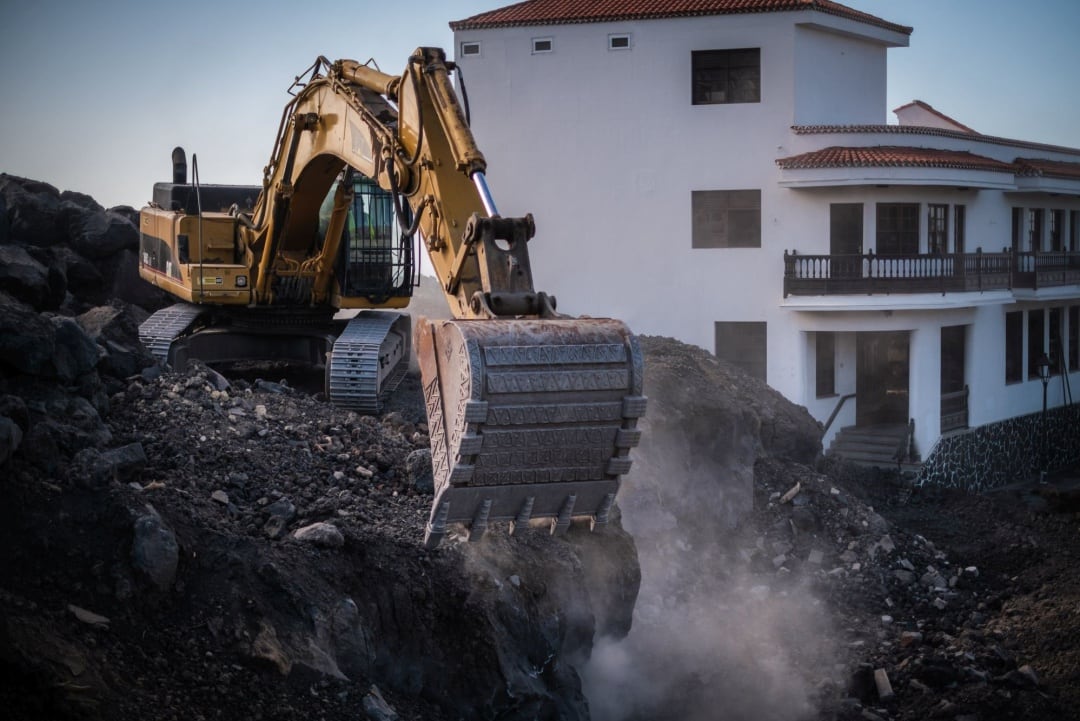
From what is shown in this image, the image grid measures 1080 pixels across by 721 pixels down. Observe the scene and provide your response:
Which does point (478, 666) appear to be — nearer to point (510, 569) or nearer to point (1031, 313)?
point (510, 569)

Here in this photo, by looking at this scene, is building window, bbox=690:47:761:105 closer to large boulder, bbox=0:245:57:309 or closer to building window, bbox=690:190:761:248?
building window, bbox=690:190:761:248

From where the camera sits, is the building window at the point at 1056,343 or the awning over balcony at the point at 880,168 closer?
the awning over balcony at the point at 880,168

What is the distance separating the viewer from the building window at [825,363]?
25438mm

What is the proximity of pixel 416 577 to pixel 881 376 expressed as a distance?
58.5 feet

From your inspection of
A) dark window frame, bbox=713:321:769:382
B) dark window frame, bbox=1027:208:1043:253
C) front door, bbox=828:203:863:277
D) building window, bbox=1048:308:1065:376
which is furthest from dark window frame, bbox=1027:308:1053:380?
dark window frame, bbox=713:321:769:382

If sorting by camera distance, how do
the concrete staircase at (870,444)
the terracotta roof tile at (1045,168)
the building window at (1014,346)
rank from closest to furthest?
the concrete staircase at (870,444) < the terracotta roof tile at (1045,168) < the building window at (1014,346)

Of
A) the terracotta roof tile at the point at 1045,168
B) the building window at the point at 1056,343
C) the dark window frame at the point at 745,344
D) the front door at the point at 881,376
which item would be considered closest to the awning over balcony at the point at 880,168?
the terracotta roof tile at the point at 1045,168

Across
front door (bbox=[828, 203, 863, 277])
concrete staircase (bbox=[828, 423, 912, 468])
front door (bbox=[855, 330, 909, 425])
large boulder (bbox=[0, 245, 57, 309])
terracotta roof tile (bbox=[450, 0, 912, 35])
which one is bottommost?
concrete staircase (bbox=[828, 423, 912, 468])

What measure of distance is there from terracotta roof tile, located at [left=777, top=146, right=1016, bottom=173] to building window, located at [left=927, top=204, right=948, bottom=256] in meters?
1.08

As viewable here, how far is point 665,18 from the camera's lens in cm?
2531

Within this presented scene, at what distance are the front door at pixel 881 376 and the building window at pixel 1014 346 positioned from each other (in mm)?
3471

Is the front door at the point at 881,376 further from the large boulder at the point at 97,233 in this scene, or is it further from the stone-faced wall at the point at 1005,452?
the large boulder at the point at 97,233

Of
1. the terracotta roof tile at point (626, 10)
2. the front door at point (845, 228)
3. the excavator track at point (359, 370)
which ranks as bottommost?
the excavator track at point (359, 370)

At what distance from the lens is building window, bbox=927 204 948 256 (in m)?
25.4
